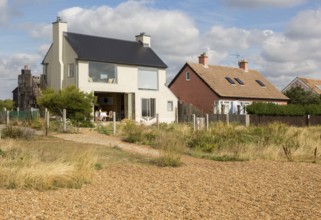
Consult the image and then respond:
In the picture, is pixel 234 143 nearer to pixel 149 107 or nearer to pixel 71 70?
pixel 71 70

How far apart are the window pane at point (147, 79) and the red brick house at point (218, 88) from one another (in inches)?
238

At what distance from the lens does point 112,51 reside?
130ft

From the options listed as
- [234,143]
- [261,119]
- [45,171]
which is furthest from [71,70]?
[45,171]

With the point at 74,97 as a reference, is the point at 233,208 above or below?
below

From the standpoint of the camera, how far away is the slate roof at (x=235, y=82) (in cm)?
4578

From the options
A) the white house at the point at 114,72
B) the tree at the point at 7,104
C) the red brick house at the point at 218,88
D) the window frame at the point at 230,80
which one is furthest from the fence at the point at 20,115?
the window frame at the point at 230,80

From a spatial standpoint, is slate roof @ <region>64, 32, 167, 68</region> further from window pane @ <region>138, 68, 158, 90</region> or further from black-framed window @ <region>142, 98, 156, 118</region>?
black-framed window @ <region>142, 98, 156, 118</region>

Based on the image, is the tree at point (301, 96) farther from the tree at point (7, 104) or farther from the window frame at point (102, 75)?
the tree at point (7, 104)

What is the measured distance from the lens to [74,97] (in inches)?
1190

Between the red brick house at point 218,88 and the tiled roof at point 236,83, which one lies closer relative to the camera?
the red brick house at point 218,88

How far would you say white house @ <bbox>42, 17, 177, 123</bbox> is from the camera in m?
37.2

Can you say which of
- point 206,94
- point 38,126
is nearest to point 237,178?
point 38,126

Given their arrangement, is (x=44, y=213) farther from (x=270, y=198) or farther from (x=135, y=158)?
(x=135, y=158)

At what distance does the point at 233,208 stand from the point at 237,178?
3.41 meters
